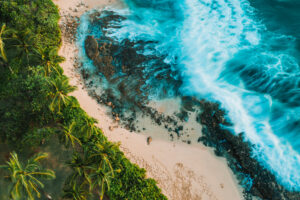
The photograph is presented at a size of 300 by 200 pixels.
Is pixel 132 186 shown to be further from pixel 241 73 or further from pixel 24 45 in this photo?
pixel 241 73

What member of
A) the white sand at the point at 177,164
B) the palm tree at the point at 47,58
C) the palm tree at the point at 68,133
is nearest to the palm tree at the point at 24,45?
the palm tree at the point at 47,58

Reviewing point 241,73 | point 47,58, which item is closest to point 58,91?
point 47,58

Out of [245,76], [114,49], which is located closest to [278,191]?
[245,76]

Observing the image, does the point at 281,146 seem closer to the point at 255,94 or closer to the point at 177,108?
the point at 255,94

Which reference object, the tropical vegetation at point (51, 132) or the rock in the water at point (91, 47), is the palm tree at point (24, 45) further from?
the rock in the water at point (91, 47)

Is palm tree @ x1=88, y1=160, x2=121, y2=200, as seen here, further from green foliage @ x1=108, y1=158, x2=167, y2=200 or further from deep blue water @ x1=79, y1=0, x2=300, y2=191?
deep blue water @ x1=79, y1=0, x2=300, y2=191
